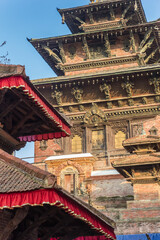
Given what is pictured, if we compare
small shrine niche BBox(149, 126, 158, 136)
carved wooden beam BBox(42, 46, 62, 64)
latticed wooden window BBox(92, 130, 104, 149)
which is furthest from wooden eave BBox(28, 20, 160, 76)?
small shrine niche BBox(149, 126, 158, 136)

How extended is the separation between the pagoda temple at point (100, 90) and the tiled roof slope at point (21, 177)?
1111cm

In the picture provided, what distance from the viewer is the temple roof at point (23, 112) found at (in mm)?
7277

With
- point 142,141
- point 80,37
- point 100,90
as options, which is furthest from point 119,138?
point 142,141

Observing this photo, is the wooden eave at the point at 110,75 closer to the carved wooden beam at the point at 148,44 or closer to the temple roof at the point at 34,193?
the carved wooden beam at the point at 148,44

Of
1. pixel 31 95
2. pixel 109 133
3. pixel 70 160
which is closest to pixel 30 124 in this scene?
pixel 31 95

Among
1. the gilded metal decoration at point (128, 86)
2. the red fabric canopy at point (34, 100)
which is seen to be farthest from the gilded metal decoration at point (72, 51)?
the red fabric canopy at point (34, 100)

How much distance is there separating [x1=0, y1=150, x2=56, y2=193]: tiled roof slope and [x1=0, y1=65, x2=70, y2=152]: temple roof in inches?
56.4

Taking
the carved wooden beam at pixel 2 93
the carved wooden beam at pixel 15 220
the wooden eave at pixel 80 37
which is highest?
the wooden eave at pixel 80 37

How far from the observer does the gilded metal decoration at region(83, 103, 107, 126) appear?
951 inches

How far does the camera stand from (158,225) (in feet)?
43.4

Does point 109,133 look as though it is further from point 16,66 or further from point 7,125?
point 16,66

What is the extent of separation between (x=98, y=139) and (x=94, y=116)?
4.77 feet

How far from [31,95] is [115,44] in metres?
20.2

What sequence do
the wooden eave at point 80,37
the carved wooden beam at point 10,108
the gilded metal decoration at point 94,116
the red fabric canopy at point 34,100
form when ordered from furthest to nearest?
the wooden eave at point 80,37 < the gilded metal decoration at point 94,116 < the carved wooden beam at point 10,108 < the red fabric canopy at point 34,100
